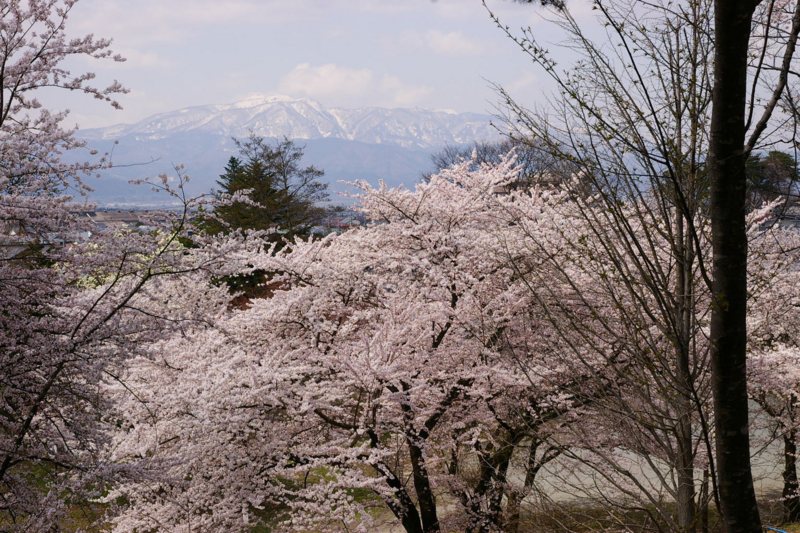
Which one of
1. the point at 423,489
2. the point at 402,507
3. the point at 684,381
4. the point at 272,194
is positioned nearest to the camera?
the point at 684,381

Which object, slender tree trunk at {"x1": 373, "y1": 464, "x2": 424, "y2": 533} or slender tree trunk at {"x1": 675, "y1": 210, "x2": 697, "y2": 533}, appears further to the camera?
slender tree trunk at {"x1": 373, "y1": 464, "x2": 424, "y2": 533}

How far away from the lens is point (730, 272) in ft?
9.12

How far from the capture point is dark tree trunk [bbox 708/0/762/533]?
2.65 metres

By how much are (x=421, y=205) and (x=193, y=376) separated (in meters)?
4.47

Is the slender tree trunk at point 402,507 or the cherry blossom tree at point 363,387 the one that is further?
the slender tree trunk at point 402,507

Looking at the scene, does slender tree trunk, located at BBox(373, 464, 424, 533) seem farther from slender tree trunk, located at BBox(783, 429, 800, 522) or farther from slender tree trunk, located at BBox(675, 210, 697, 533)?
slender tree trunk, located at BBox(783, 429, 800, 522)

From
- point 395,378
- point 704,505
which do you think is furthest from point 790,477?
point 704,505

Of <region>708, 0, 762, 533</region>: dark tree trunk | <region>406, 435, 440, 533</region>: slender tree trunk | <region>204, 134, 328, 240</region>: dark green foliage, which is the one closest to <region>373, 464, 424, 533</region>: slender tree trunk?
<region>406, 435, 440, 533</region>: slender tree trunk

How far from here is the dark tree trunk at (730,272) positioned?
Result: 2.65m

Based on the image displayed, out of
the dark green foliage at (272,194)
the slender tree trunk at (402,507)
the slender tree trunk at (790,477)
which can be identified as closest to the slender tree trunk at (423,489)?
the slender tree trunk at (402,507)

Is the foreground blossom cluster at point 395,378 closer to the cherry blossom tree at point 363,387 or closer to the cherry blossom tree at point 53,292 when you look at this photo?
the cherry blossom tree at point 363,387

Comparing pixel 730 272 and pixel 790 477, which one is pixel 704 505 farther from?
pixel 790 477

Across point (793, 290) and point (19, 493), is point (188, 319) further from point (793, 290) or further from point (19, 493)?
point (793, 290)

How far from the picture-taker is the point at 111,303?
18.6 ft
